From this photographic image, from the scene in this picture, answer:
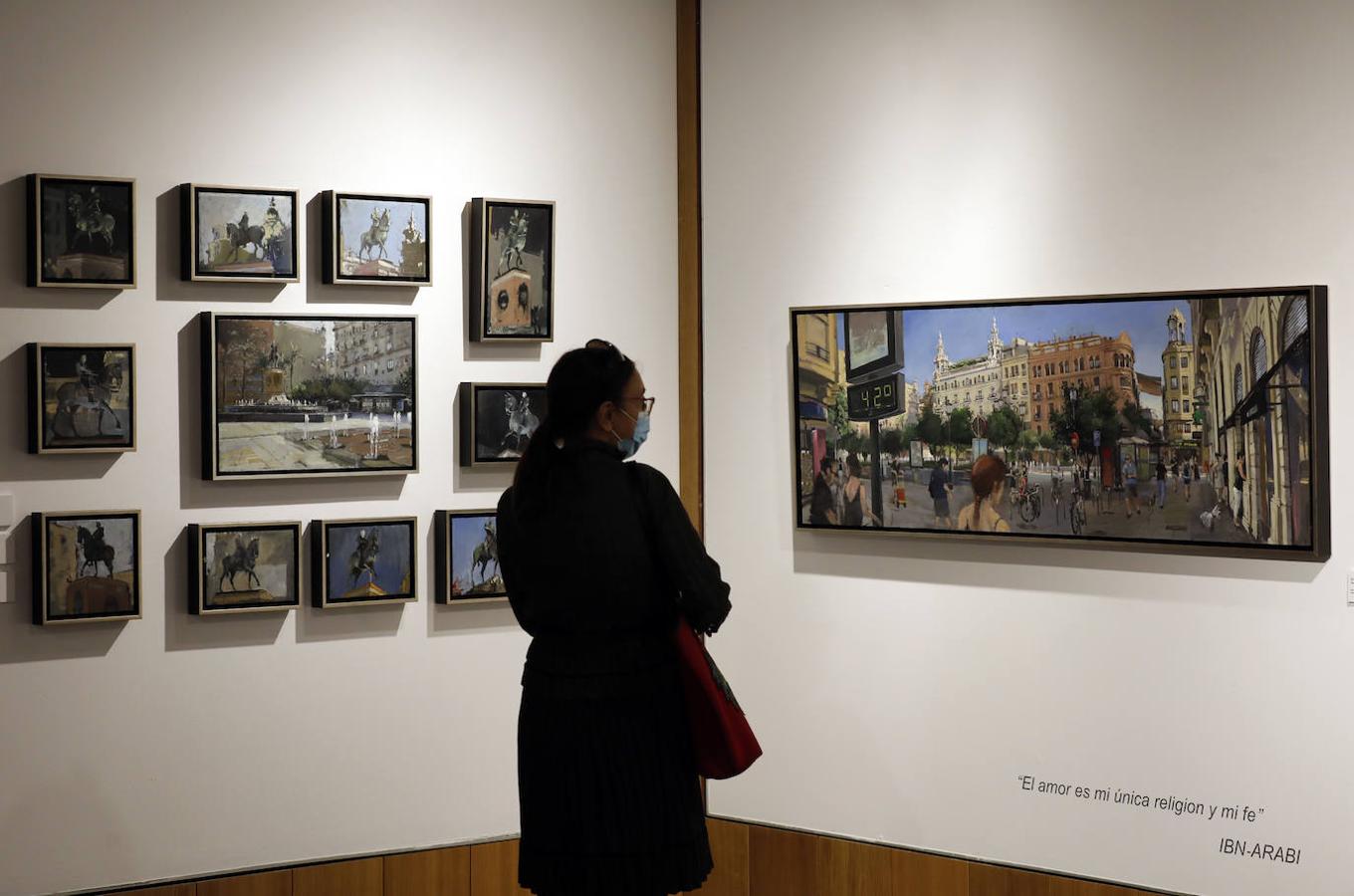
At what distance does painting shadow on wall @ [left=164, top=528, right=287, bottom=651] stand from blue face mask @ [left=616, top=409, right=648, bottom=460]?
1488mm

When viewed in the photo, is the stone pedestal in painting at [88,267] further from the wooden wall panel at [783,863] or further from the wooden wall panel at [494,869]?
the wooden wall panel at [783,863]

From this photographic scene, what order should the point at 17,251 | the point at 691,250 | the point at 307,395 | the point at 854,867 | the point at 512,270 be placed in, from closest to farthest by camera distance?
the point at 17,251
the point at 307,395
the point at 854,867
the point at 512,270
the point at 691,250

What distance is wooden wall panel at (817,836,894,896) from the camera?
382cm

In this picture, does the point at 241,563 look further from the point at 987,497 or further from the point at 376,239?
the point at 987,497

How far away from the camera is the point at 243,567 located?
3646 millimetres

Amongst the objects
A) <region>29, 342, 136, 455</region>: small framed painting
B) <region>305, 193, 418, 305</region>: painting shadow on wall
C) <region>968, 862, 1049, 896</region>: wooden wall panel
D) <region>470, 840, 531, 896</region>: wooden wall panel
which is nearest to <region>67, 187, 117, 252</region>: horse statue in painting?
<region>29, 342, 136, 455</region>: small framed painting

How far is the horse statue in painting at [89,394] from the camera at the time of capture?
3430 millimetres

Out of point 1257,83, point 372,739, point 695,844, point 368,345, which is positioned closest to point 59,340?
point 368,345

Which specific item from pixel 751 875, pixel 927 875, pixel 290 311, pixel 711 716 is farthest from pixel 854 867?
pixel 290 311

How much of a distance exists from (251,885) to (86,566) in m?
1.07

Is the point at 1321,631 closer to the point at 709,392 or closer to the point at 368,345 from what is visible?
the point at 709,392

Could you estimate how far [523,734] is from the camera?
9.12ft

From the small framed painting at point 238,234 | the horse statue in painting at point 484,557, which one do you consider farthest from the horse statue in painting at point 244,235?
the horse statue in painting at point 484,557

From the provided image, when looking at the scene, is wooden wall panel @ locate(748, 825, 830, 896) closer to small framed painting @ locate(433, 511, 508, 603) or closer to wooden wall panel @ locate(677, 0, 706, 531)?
wooden wall panel @ locate(677, 0, 706, 531)
